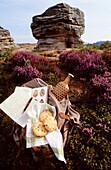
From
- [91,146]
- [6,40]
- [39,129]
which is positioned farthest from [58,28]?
[39,129]

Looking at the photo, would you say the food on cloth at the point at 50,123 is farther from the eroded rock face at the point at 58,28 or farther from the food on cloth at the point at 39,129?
the eroded rock face at the point at 58,28

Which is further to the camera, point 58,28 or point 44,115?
point 58,28

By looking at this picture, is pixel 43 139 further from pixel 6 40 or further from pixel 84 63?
pixel 6 40

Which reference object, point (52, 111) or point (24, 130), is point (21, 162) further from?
point (52, 111)

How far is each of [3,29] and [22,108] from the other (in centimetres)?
1254

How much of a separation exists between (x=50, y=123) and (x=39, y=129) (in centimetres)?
20

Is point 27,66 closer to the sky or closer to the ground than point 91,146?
closer to the sky

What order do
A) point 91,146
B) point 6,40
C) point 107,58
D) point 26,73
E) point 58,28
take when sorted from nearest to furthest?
1. point 91,146
2. point 26,73
3. point 107,58
4. point 58,28
5. point 6,40

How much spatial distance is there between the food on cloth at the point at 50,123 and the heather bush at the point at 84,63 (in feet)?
8.55

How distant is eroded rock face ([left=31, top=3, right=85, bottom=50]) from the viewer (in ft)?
47.5

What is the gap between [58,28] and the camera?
47.1 ft

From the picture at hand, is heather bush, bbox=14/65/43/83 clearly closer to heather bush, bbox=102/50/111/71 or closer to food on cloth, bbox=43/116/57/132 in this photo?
heather bush, bbox=102/50/111/71

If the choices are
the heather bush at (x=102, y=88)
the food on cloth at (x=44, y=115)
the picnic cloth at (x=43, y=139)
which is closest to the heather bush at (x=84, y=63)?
the heather bush at (x=102, y=88)

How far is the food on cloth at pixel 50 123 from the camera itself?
4.34 m
